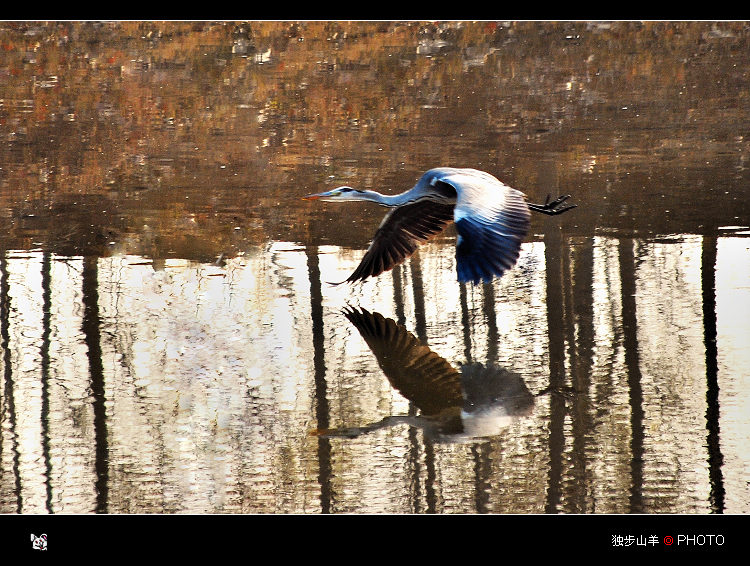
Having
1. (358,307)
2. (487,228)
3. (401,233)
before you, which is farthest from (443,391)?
(401,233)

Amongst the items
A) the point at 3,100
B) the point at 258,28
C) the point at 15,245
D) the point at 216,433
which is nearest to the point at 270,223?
the point at 15,245

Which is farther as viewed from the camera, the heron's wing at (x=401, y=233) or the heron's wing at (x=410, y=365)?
the heron's wing at (x=401, y=233)

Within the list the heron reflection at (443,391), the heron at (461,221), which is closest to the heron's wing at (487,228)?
the heron at (461,221)

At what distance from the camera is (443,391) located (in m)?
7.01

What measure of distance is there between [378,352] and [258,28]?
45.9ft

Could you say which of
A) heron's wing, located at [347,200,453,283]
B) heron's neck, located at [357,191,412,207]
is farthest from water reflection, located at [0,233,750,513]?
heron's neck, located at [357,191,412,207]

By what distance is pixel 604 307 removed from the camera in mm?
8312

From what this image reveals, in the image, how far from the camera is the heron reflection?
6.52 meters

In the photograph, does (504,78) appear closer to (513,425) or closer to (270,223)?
(270,223)

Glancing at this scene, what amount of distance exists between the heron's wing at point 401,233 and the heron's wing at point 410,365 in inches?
17.5

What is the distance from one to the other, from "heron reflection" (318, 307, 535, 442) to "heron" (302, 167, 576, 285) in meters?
0.68

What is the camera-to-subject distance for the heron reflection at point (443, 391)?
6.52 meters

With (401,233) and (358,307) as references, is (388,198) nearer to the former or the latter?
(401,233)

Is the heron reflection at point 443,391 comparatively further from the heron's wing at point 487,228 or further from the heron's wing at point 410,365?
the heron's wing at point 487,228
